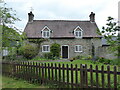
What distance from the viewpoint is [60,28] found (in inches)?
948

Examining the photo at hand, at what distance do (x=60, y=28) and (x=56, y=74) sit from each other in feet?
64.0

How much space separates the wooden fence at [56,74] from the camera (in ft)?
14.7

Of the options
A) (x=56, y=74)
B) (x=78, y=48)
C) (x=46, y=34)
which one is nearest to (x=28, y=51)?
(x=46, y=34)

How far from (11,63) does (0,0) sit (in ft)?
14.1

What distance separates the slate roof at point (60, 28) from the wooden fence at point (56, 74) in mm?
15419

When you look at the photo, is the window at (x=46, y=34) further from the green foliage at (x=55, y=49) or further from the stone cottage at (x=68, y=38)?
the green foliage at (x=55, y=49)

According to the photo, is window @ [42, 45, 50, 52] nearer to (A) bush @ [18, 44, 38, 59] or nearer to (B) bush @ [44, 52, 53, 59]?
(B) bush @ [44, 52, 53, 59]

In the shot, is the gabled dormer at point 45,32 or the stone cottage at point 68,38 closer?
the stone cottage at point 68,38

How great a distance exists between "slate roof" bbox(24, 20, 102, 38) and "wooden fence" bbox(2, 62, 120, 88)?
1542cm

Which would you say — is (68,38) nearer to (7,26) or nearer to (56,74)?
(7,26)

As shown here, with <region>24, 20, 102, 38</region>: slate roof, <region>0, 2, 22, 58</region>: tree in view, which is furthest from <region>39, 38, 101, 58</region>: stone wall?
<region>0, 2, 22, 58</region>: tree

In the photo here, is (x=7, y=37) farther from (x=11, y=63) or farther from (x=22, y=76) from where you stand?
(x=22, y=76)

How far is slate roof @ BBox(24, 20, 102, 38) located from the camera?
22516 mm

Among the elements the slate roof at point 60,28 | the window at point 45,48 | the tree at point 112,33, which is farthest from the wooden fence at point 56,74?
the slate roof at point 60,28
